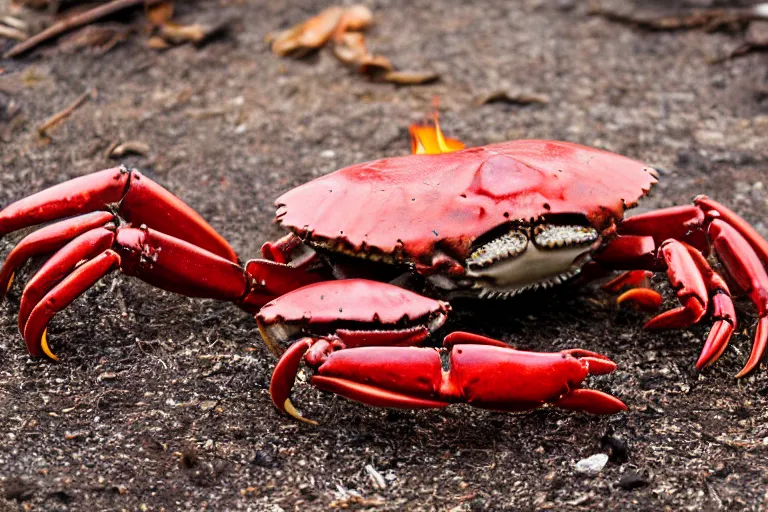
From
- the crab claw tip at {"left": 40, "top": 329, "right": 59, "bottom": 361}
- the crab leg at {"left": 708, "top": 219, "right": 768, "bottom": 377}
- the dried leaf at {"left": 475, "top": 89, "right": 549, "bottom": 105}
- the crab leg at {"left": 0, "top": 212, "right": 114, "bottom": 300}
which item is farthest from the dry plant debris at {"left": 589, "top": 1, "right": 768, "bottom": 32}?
the crab claw tip at {"left": 40, "top": 329, "right": 59, "bottom": 361}

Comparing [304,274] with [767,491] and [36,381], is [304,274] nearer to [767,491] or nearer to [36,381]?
[36,381]

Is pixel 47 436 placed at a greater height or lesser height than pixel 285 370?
lesser

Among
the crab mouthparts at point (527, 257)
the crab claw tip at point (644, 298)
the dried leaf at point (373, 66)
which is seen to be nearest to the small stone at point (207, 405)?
the crab mouthparts at point (527, 257)

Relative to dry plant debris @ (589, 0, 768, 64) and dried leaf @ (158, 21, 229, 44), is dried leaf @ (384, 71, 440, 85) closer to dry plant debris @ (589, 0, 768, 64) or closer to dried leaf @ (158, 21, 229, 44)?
dried leaf @ (158, 21, 229, 44)

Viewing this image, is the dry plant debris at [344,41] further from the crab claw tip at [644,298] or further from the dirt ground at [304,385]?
the crab claw tip at [644,298]

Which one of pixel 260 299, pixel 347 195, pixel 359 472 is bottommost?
pixel 359 472

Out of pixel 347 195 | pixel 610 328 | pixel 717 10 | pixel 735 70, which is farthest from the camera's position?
pixel 717 10

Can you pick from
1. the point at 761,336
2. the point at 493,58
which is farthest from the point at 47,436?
the point at 493,58
